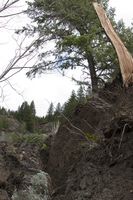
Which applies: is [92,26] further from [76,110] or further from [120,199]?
[120,199]

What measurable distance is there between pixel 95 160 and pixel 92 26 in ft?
62.5

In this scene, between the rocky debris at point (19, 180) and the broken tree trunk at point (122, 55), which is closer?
the rocky debris at point (19, 180)

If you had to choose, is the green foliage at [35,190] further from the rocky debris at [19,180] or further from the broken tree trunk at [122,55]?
the broken tree trunk at [122,55]

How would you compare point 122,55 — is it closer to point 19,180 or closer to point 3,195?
point 19,180

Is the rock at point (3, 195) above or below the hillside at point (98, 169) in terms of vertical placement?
below

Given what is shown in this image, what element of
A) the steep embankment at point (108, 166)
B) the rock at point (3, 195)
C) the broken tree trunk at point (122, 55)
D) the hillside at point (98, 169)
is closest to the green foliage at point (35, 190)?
the hillside at point (98, 169)

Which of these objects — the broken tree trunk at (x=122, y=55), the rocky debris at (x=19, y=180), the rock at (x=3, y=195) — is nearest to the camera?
the rock at (x=3, y=195)

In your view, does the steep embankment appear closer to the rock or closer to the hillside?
the hillside

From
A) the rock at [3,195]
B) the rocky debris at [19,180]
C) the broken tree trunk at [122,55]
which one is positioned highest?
the broken tree trunk at [122,55]

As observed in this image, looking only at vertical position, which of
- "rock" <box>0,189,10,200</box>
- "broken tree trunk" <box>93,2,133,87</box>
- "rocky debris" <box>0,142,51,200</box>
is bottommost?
"rock" <box>0,189,10,200</box>

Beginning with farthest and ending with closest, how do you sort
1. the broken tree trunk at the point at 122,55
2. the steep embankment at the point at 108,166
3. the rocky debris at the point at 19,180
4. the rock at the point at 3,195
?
the broken tree trunk at the point at 122,55, the rocky debris at the point at 19,180, the rock at the point at 3,195, the steep embankment at the point at 108,166

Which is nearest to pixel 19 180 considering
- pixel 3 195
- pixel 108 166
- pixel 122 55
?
pixel 3 195

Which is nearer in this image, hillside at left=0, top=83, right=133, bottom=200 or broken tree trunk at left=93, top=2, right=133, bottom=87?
hillside at left=0, top=83, right=133, bottom=200

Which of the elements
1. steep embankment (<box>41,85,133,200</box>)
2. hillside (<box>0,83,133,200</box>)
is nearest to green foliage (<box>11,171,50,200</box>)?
hillside (<box>0,83,133,200</box>)
